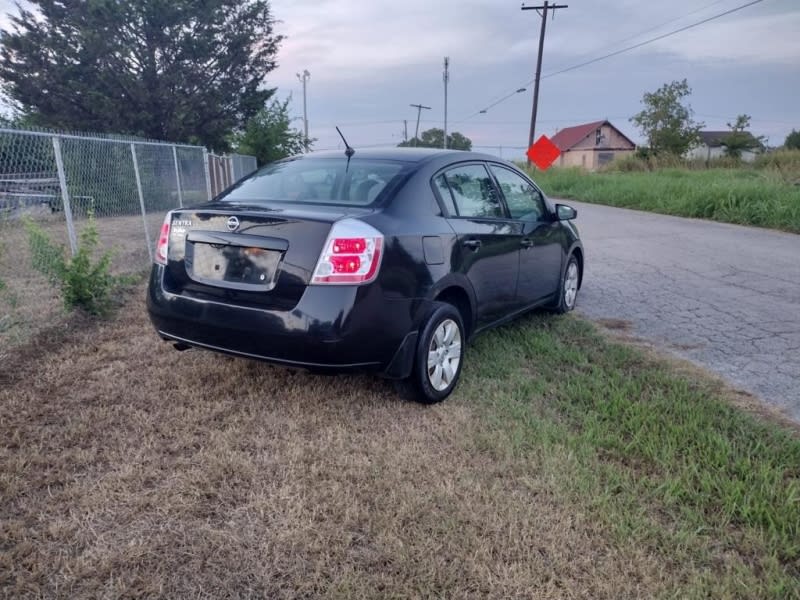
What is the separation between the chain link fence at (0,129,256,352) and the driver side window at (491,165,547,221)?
148 inches

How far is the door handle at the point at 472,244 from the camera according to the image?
3832 mm

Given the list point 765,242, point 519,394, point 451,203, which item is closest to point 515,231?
point 451,203

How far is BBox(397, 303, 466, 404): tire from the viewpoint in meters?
3.44

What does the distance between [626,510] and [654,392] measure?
4.75 feet

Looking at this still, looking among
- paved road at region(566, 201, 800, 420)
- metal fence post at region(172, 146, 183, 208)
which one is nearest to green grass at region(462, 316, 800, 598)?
paved road at region(566, 201, 800, 420)

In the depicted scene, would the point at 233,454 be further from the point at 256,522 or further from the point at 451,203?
the point at 451,203

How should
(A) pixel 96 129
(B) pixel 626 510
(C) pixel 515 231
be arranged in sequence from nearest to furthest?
(B) pixel 626 510, (C) pixel 515 231, (A) pixel 96 129

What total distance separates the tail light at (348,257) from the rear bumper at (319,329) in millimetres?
53

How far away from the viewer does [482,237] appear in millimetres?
4023

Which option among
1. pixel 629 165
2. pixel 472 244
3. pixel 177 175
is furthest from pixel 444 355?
pixel 629 165

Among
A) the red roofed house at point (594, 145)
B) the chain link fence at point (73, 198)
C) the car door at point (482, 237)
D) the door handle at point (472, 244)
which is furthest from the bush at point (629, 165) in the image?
the red roofed house at point (594, 145)

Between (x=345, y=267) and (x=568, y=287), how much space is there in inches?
132

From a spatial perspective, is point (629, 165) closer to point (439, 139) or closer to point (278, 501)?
point (278, 501)

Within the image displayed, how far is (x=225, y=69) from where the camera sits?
2523 centimetres
